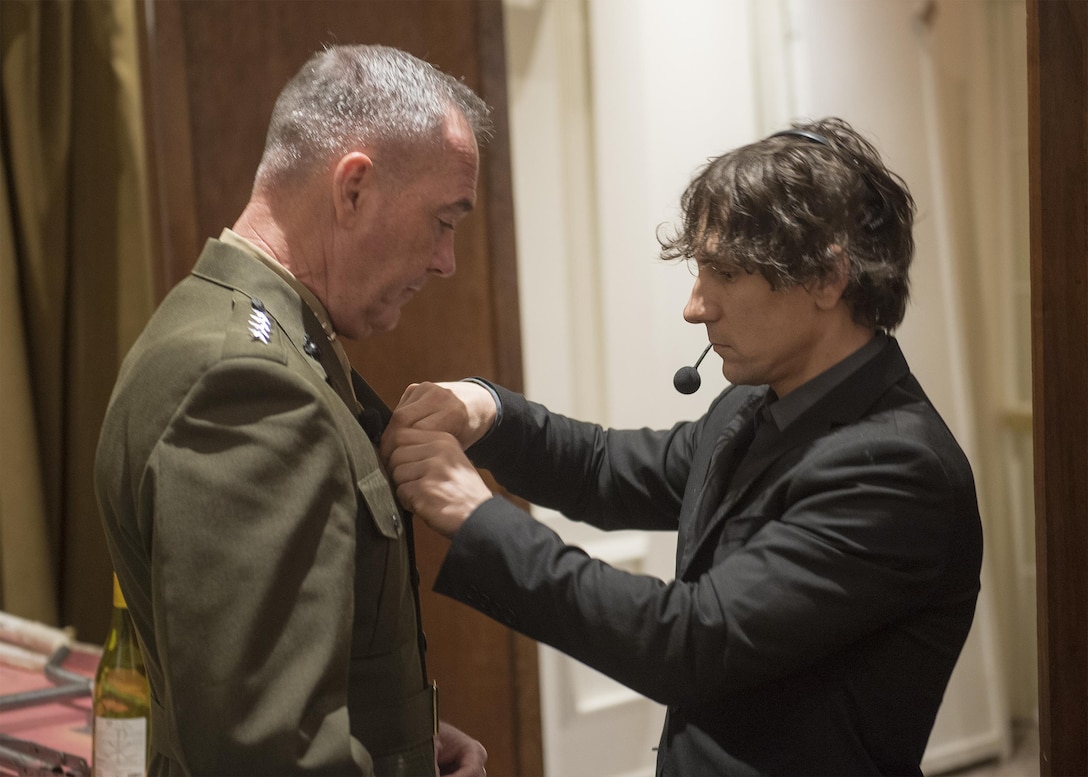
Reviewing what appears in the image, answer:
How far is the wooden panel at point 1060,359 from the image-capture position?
1.14 metres

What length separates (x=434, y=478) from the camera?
1.11m

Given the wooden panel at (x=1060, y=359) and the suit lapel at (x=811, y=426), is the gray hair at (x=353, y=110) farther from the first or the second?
the wooden panel at (x=1060, y=359)

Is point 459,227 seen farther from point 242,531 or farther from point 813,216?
point 242,531

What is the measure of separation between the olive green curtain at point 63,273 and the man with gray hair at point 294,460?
116 centimetres

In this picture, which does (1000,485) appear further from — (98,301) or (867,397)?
(98,301)

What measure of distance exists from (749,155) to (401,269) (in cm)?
44

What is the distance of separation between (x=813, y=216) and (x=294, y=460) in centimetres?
65

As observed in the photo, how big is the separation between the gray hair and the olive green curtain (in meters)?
1.14

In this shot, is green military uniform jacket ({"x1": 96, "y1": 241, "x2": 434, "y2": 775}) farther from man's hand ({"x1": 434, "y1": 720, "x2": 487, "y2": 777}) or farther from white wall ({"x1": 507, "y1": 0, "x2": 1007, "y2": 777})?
white wall ({"x1": 507, "y1": 0, "x2": 1007, "y2": 777})

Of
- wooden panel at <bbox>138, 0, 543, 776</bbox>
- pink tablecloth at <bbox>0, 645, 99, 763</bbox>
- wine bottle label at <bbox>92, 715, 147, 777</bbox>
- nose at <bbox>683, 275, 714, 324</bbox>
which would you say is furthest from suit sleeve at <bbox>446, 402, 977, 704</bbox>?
wooden panel at <bbox>138, 0, 543, 776</bbox>

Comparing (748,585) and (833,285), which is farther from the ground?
(833,285)

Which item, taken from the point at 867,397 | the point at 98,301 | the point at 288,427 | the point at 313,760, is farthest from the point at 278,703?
the point at 98,301

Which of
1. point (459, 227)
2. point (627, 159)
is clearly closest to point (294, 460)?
point (459, 227)

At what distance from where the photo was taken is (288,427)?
0.88m
